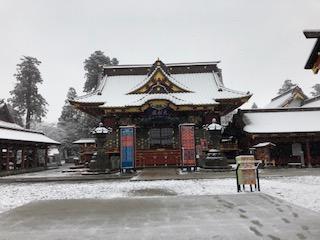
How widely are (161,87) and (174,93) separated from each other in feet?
4.30

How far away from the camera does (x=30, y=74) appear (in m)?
46.5

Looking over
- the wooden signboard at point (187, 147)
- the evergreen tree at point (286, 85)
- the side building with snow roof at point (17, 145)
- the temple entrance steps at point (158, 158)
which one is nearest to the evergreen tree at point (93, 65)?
the side building with snow roof at point (17, 145)

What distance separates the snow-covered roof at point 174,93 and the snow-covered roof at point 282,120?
7.56ft

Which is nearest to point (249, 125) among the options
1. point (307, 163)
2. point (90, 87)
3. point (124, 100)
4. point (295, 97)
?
point (307, 163)

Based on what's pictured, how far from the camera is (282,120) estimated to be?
2475 cm

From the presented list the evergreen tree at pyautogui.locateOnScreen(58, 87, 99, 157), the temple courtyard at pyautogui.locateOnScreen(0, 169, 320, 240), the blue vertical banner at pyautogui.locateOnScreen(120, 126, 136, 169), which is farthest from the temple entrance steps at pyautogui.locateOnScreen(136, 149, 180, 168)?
the evergreen tree at pyautogui.locateOnScreen(58, 87, 99, 157)

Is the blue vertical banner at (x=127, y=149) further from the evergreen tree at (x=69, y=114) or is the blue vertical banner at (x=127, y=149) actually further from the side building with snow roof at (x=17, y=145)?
the evergreen tree at (x=69, y=114)

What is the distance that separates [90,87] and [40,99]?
8067 mm

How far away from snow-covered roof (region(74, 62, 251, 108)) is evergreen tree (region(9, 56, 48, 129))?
66.8 ft

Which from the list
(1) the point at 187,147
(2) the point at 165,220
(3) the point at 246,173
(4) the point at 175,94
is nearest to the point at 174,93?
(4) the point at 175,94

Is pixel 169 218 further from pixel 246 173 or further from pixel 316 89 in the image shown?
pixel 316 89

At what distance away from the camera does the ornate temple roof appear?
24719 mm

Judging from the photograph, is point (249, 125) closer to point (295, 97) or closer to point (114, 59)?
point (295, 97)

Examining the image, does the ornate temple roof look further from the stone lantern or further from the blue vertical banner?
the stone lantern
